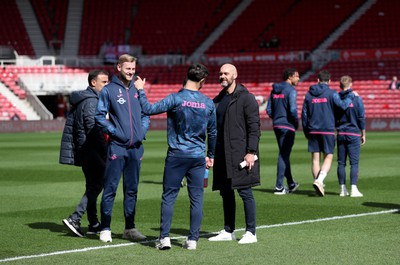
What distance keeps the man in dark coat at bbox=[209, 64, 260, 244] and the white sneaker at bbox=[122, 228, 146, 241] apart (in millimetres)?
831

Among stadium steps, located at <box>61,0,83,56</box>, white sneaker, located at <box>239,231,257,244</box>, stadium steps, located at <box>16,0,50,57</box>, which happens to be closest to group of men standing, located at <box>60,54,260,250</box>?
→ white sneaker, located at <box>239,231,257,244</box>

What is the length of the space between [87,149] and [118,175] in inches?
41.8

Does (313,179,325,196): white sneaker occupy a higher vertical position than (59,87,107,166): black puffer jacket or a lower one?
lower

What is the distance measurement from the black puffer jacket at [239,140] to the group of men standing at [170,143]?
1 cm

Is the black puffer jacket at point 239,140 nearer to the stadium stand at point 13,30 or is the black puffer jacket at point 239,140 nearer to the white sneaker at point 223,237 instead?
the white sneaker at point 223,237

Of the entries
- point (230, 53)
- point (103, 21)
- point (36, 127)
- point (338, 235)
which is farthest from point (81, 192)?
point (103, 21)

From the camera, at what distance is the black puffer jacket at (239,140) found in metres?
10.6

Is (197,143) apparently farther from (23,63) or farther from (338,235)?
(23,63)

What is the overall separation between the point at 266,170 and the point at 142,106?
40.0 ft

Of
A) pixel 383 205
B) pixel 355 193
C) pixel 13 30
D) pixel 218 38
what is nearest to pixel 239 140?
pixel 383 205

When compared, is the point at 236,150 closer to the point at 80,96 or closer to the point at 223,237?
the point at 223,237

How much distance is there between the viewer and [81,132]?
11.7 meters

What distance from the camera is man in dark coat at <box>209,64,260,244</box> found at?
34.9ft

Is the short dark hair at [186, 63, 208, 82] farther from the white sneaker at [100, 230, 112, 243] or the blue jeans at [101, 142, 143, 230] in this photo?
the white sneaker at [100, 230, 112, 243]
